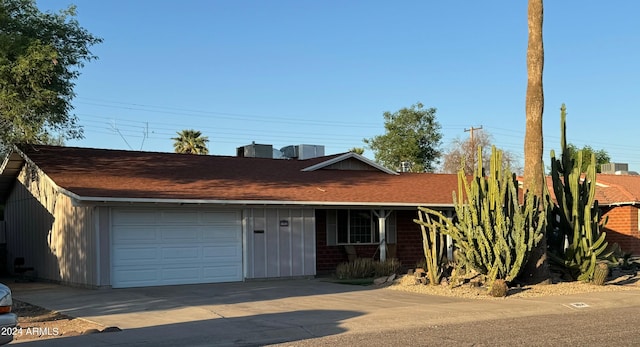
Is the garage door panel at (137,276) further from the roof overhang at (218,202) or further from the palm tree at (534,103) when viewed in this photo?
the palm tree at (534,103)

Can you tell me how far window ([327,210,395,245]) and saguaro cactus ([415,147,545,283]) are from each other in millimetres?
6474

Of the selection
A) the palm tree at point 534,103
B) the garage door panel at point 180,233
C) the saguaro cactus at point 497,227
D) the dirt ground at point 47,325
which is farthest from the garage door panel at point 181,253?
the palm tree at point 534,103

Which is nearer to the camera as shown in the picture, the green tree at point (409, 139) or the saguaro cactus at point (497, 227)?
the saguaro cactus at point (497, 227)

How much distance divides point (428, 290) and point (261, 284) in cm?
473

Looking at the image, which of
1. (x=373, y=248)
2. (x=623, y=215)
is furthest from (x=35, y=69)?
(x=623, y=215)

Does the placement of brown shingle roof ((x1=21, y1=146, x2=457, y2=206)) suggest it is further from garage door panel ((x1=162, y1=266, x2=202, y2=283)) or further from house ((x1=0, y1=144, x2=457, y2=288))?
garage door panel ((x1=162, y1=266, x2=202, y2=283))

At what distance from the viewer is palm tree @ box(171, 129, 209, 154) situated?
166 feet

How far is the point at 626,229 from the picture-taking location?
3048 centimetres

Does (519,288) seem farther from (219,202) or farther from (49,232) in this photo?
(49,232)

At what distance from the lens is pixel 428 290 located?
55.7ft

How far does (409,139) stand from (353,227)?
80.7 feet

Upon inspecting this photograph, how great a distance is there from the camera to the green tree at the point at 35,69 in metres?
16.5

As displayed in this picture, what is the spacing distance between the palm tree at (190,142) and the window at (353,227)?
93.9ft

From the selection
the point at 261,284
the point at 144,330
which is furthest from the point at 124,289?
the point at 144,330
